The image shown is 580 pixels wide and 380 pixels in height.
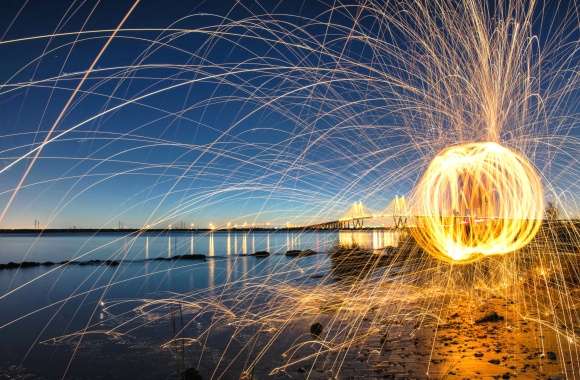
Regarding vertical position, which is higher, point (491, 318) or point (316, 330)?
point (491, 318)

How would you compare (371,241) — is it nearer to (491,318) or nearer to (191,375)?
(491,318)

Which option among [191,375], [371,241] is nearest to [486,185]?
[191,375]

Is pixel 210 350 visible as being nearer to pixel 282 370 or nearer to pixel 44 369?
pixel 282 370

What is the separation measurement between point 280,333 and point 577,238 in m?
14.4

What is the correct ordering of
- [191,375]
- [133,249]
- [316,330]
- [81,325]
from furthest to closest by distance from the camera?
[133,249] → [81,325] → [316,330] → [191,375]

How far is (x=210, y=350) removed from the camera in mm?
12812

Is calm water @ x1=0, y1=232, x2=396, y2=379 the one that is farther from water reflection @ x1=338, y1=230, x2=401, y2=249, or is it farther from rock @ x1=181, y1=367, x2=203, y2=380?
water reflection @ x1=338, y1=230, x2=401, y2=249

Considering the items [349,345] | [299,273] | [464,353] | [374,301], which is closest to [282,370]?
[349,345]

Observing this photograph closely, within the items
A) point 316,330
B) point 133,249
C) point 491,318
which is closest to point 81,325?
point 316,330

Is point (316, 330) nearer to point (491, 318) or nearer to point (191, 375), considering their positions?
point (191, 375)

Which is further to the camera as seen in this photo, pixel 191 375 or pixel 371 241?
pixel 371 241

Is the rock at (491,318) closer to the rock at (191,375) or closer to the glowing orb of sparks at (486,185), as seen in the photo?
the glowing orb of sparks at (486,185)

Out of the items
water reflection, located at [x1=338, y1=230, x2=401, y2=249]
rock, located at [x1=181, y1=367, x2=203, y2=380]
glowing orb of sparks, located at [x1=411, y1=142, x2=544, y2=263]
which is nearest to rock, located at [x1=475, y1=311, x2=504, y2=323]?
glowing orb of sparks, located at [x1=411, y1=142, x2=544, y2=263]

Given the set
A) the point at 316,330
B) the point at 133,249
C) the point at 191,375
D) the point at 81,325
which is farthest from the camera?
the point at 133,249
